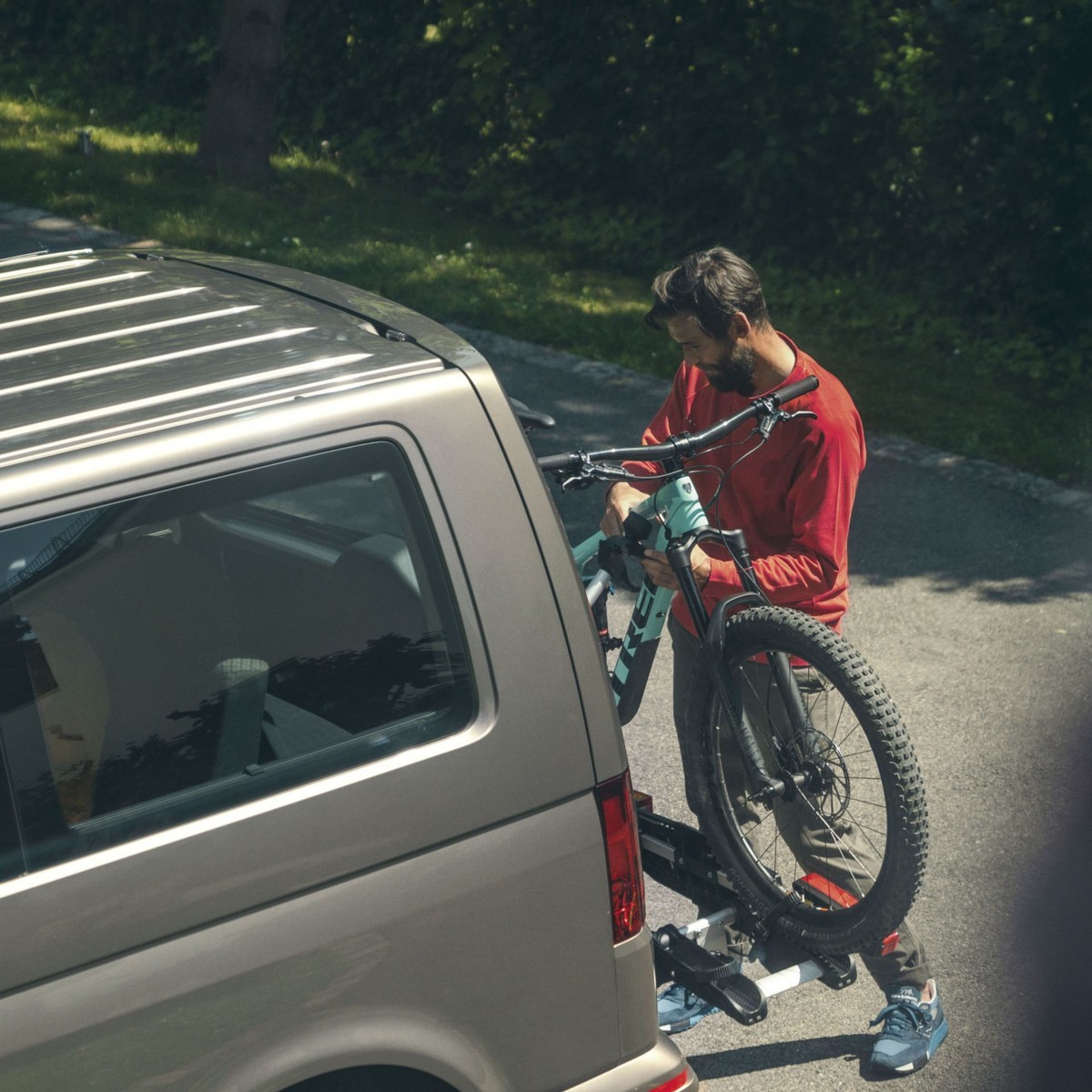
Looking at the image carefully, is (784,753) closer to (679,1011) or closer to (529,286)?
(679,1011)

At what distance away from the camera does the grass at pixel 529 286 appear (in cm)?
904

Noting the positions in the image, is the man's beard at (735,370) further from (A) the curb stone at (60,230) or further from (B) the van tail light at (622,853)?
(A) the curb stone at (60,230)

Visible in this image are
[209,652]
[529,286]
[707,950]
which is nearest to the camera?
[209,652]

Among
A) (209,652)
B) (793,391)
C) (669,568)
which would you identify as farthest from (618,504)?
(209,652)

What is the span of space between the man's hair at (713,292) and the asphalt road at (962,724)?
1.79 metres

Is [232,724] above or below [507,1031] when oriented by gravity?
above

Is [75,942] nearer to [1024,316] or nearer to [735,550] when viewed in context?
[735,550]

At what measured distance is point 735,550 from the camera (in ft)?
10.9

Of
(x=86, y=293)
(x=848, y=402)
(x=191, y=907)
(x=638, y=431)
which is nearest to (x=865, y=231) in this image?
(x=638, y=431)

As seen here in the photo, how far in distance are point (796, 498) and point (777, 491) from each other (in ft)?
0.40

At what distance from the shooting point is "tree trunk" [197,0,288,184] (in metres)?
12.9

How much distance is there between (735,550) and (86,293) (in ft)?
5.20

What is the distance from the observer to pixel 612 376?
9.55 m

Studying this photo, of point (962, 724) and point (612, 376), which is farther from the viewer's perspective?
point (612, 376)
